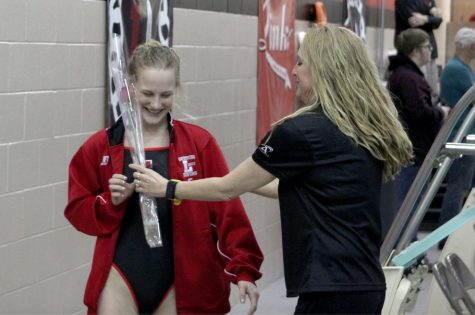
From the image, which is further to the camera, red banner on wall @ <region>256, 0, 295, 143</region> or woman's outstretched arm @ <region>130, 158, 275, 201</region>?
red banner on wall @ <region>256, 0, 295, 143</region>

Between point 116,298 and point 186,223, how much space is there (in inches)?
14.8

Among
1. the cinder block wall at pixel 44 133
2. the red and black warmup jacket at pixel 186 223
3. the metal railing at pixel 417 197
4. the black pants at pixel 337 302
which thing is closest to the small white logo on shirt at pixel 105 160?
the red and black warmup jacket at pixel 186 223

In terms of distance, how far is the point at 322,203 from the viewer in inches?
154

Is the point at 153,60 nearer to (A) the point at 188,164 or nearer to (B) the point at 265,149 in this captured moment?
(A) the point at 188,164

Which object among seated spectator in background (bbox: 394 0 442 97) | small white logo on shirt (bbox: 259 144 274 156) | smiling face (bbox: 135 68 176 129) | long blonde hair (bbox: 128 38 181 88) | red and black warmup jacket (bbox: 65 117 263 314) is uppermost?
seated spectator in background (bbox: 394 0 442 97)

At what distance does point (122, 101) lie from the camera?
4.27 metres

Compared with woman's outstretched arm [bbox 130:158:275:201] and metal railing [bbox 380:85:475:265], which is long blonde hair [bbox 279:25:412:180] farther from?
metal railing [bbox 380:85:475:265]

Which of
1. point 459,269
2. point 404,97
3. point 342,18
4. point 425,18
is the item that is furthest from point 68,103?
point 425,18

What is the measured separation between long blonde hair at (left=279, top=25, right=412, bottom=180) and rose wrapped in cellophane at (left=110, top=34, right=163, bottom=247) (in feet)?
2.05

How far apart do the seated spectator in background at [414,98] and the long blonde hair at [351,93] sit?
5978 millimetres

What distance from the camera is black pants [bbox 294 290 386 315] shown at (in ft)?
12.8

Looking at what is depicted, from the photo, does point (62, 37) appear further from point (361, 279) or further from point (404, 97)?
point (404, 97)

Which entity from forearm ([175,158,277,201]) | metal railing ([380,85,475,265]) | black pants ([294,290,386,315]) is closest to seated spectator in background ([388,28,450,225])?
metal railing ([380,85,475,265])

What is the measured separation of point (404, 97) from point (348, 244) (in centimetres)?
637
